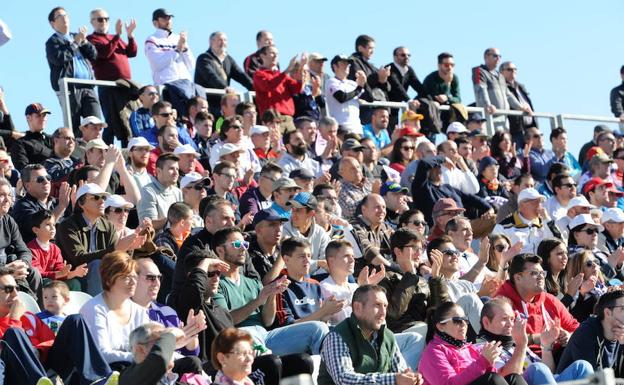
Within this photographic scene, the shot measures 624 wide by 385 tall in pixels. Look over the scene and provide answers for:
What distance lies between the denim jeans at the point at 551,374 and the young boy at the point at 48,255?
Result: 3635 millimetres

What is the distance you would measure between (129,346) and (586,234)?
271 inches

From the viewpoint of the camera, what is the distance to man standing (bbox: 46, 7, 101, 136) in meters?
17.1

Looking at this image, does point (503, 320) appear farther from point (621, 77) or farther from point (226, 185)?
point (621, 77)

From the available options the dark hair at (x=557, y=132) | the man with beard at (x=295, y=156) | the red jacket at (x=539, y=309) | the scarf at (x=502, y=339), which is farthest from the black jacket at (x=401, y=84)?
the scarf at (x=502, y=339)

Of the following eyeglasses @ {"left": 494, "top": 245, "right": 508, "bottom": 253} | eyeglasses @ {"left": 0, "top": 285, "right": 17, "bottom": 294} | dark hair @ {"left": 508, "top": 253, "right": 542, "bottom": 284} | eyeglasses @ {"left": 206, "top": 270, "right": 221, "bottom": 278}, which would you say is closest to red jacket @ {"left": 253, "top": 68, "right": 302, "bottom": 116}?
eyeglasses @ {"left": 494, "top": 245, "right": 508, "bottom": 253}

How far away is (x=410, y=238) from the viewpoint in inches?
511

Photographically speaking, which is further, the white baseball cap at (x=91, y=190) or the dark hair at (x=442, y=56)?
the dark hair at (x=442, y=56)

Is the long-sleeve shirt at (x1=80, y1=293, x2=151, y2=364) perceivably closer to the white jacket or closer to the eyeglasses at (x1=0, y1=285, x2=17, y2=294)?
the eyeglasses at (x1=0, y1=285, x2=17, y2=294)

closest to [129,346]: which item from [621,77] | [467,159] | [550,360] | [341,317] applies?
[341,317]

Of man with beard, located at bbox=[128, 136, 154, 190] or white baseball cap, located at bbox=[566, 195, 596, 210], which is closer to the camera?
man with beard, located at bbox=[128, 136, 154, 190]

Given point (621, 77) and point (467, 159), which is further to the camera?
point (621, 77)

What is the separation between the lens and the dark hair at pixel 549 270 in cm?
1357

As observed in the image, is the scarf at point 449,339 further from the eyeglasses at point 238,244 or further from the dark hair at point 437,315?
the eyeglasses at point 238,244

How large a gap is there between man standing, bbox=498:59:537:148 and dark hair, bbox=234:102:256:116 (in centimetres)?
541
